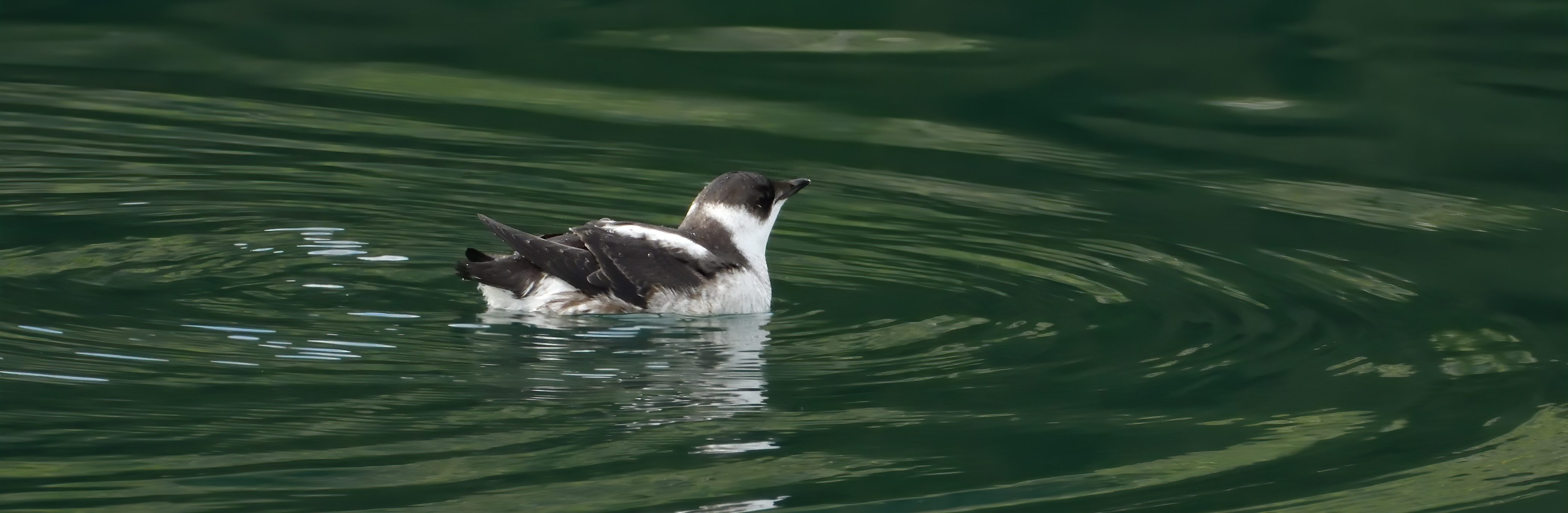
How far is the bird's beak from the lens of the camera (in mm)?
9469

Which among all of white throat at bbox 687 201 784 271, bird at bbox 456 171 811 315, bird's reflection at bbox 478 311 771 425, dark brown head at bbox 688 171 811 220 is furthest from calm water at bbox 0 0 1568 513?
dark brown head at bbox 688 171 811 220

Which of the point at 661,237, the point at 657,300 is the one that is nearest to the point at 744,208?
the point at 661,237

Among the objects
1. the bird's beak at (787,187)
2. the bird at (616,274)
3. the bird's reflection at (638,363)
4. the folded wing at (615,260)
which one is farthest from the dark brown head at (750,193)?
the bird's reflection at (638,363)

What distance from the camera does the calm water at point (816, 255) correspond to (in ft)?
22.0

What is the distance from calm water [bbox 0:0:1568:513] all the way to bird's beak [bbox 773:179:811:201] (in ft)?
1.45

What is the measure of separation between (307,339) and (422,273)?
1528 millimetres

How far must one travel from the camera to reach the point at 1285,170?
12.4 meters

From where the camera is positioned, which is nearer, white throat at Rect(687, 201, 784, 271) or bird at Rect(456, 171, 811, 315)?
bird at Rect(456, 171, 811, 315)

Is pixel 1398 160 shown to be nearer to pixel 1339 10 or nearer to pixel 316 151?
pixel 1339 10

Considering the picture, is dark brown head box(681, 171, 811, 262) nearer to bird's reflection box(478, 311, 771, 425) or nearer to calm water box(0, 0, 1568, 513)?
calm water box(0, 0, 1568, 513)

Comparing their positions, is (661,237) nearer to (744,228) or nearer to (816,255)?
(744,228)

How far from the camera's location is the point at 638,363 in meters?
8.00

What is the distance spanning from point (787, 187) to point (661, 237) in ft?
2.35

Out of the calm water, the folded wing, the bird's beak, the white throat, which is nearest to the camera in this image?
the calm water
